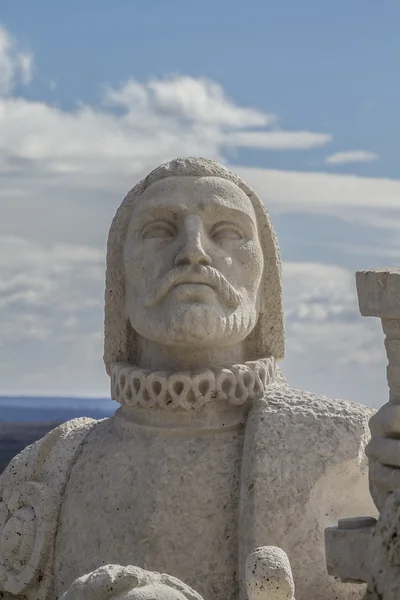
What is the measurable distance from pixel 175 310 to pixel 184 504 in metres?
1.16

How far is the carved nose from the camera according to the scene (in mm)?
10531

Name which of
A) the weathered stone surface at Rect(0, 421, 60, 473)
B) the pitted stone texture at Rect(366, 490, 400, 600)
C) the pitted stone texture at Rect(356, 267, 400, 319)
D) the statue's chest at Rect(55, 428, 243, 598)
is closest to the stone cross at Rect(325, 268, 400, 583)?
the pitted stone texture at Rect(356, 267, 400, 319)

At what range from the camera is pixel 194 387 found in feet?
34.6

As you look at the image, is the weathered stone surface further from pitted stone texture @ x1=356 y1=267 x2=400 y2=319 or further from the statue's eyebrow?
pitted stone texture @ x1=356 y1=267 x2=400 y2=319

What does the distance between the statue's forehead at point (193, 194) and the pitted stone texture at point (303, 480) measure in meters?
1.23

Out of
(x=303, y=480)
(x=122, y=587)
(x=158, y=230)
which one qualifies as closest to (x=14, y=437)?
(x=158, y=230)

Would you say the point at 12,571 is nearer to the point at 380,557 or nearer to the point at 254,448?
the point at 254,448

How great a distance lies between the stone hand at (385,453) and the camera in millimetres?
8328

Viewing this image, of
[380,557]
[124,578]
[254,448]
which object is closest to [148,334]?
[254,448]

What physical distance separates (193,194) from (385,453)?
292cm

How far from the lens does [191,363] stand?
10695mm

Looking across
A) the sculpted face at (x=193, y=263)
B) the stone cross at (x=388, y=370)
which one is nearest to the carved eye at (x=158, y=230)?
the sculpted face at (x=193, y=263)

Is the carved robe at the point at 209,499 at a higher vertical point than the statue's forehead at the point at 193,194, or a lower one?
lower

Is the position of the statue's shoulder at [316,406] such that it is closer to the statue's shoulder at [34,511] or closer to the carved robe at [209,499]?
the carved robe at [209,499]
